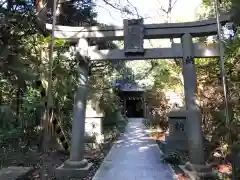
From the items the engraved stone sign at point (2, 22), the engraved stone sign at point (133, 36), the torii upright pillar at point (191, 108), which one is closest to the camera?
the engraved stone sign at point (2, 22)

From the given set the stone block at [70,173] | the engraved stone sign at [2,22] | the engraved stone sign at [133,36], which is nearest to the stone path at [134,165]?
the stone block at [70,173]

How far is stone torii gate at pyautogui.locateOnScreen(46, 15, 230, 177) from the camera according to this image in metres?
5.88

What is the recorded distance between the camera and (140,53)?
6227 millimetres

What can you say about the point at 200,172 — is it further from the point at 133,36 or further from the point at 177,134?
the point at 133,36

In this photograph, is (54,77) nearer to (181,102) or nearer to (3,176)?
(3,176)

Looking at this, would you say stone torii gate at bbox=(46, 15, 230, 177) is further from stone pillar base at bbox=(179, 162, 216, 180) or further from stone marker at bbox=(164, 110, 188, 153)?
stone marker at bbox=(164, 110, 188, 153)

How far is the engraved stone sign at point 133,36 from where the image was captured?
616 cm

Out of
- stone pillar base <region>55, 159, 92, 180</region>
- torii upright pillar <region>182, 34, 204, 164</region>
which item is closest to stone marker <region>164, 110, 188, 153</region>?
torii upright pillar <region>182, 34, 204, 164</region>

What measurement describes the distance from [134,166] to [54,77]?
315 centimetres

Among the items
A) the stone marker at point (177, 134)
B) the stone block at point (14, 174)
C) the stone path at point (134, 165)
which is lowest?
the stone path at point (134, 165)

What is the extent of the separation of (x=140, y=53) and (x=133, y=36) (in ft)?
1.43

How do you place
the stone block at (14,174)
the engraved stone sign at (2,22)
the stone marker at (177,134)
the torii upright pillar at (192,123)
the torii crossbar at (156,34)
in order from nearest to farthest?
the engraved stone sign at (2,22) < the stone block at (14,174) < the torii upright pillar at (192,123) < the torii crossbar at (156,34) < the stone marker at (177,134)

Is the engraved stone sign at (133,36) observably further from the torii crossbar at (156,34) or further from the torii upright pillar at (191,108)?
the torii upright pillar at (191,108)

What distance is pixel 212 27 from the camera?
5934 millimetres
